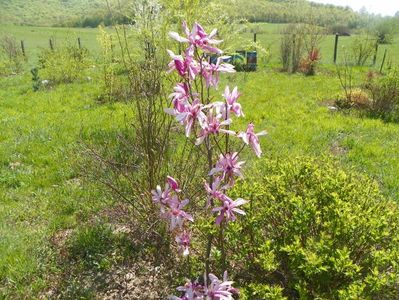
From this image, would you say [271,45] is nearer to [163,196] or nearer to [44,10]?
[163,196]

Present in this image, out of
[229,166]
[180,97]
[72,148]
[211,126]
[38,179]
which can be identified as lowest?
[38,179]

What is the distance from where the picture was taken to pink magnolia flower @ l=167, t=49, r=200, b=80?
2.03 meters

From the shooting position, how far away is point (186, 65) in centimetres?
206

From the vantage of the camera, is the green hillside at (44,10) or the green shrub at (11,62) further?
the green hillside at (44,10)

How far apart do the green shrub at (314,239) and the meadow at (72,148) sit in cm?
68

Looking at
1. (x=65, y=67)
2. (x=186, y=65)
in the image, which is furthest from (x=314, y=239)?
(x=65, y=67)

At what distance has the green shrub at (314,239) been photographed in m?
2.36

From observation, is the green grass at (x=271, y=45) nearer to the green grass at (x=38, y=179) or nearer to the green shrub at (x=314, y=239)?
the green grass at (x=38, y=179)

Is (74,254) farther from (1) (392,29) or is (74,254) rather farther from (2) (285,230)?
(1) (392,29)

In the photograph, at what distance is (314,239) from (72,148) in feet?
16.1

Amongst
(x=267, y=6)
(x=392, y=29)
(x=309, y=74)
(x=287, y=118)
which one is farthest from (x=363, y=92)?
(x=267, y=6)

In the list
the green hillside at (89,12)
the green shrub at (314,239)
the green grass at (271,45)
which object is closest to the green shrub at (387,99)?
the green grass at (271,45)

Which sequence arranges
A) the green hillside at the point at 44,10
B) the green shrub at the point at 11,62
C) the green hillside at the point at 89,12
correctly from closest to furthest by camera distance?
the green shrub at the point at 11,62
the green hillside at the point at 89,12
the green hillside at the point at 44,10

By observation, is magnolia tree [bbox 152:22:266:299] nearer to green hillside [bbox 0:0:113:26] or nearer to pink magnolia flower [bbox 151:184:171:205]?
pink magnolia flower [bbox 151:184:171:205]
